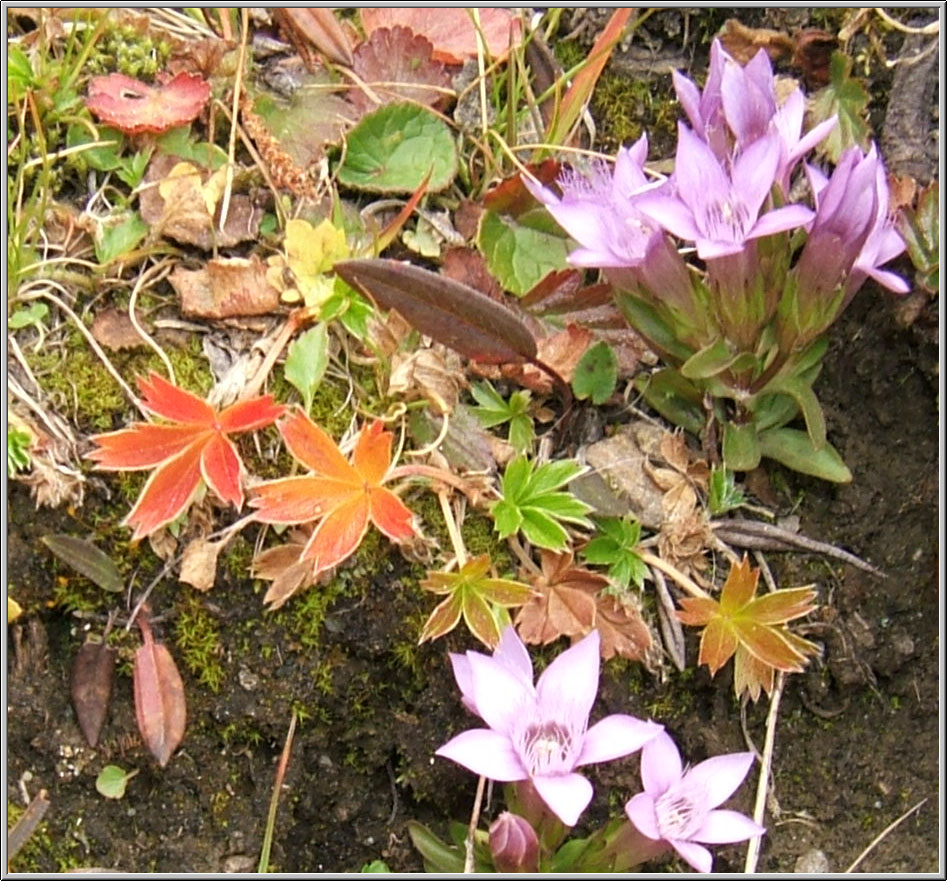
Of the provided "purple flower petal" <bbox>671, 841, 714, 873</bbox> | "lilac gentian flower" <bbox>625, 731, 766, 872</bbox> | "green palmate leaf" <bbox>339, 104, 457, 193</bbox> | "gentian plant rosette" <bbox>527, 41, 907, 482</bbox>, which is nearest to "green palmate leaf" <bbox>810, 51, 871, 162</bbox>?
"gentian plant rosette" <bbox>527, 41, 907, 482</bbox>

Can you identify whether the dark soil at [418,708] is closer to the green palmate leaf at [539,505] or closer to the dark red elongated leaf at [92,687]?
the dark red elongated leaf at [92,687]

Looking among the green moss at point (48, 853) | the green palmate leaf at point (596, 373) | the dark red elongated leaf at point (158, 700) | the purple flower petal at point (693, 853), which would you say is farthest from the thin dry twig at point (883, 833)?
the green moss at point (48, 853)

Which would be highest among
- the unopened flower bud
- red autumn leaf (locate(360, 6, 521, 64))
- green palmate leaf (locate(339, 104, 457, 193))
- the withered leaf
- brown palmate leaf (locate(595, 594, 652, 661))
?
red autumn leaf (locate(360, 6, 521, 64))

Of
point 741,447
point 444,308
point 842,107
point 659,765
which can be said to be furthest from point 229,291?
point 842,107

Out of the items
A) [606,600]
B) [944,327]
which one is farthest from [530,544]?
[944,327]

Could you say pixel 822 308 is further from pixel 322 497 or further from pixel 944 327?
pixel 322 497

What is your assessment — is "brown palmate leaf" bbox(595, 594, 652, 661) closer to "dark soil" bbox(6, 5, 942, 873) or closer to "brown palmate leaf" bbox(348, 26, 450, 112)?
"dark soil" bbox(6, 5, 942, 873)

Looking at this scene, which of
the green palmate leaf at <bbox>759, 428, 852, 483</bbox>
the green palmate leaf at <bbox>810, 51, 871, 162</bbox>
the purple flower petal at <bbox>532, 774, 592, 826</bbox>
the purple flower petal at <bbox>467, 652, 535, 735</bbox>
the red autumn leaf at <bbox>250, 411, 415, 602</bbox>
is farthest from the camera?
Result: the green palmate leaf at <bbox>810, 51, 871, 162</bbox>
